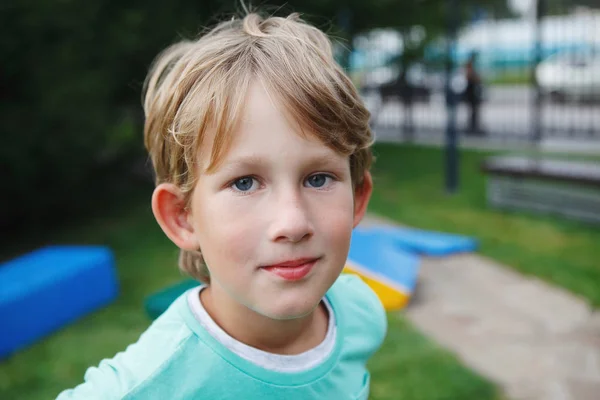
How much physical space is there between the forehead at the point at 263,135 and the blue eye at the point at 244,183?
0.05 m

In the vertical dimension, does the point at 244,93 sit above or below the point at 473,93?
above

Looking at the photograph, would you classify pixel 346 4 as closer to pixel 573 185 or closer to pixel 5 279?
pixel 573 185

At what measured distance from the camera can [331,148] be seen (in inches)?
54.6

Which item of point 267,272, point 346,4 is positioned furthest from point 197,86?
point 346,4

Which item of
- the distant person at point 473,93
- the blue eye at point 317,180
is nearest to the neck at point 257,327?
the blue eye at point 317,180

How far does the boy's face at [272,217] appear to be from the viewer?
128 cm

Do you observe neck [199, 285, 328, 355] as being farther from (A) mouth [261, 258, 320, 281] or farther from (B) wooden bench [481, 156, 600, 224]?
(B) wooden bench [481, 156, 600, 224]

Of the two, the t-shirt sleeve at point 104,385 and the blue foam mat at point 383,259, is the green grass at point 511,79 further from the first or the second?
the t-shirt sleeve at point 104,385

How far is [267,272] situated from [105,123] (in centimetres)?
557

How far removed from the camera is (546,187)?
6395 millimetres

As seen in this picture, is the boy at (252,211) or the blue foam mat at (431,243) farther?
the blue foam mat at (431,243)

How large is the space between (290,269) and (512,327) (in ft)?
10.2

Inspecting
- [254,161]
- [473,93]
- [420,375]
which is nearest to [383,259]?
[420,375]

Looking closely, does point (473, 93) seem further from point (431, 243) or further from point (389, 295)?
point (389, 295)
